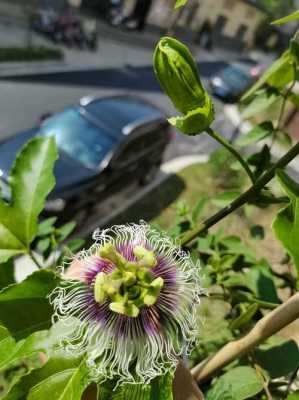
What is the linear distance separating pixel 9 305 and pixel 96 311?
162mm

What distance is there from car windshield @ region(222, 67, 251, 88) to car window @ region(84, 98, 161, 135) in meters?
8.02

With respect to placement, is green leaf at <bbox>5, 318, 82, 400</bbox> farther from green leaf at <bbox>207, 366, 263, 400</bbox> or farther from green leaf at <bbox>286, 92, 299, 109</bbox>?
green leaf at <bbox>286, 92, 299, 109</bbox>

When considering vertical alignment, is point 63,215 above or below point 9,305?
below

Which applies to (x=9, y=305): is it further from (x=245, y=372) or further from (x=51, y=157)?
(x=245, y=372)

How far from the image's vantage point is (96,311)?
90 cm

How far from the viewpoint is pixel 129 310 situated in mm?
804

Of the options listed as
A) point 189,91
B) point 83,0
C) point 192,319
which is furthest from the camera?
point 83,0

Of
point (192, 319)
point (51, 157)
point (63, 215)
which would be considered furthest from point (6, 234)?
point (63, 215)

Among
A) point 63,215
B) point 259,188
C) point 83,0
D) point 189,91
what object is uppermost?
point 189,91

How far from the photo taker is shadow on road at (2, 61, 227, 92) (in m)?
10.3

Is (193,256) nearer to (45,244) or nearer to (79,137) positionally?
(45,244)

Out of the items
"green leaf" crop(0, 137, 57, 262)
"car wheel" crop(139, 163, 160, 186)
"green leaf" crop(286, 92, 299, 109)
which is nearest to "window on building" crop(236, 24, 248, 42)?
"car wheel" crop(139, 163, 160, 186)

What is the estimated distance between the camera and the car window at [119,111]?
5711 millimetres

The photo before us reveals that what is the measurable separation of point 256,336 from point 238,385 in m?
0.18
